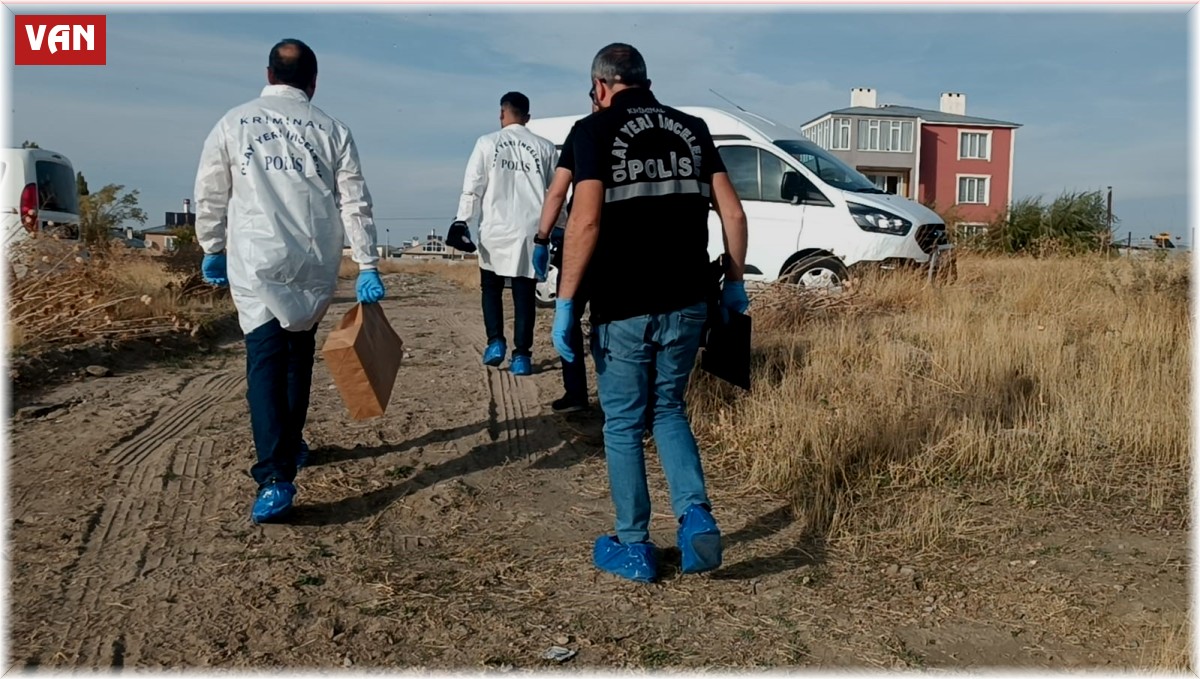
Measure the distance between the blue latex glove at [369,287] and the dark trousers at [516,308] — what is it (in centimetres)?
227

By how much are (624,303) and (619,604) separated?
986mm

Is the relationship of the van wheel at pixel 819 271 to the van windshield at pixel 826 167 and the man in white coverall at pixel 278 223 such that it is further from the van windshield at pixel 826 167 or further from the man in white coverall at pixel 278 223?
the man in white coverall at pixel 278 223

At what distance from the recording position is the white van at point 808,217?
10156mm

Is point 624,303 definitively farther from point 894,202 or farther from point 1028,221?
point 1028,221

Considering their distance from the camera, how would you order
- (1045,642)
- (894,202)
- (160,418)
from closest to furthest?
(1045,642) < (160,418) < (894,202)

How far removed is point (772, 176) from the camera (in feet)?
34.4

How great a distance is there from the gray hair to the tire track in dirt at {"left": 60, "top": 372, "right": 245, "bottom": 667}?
87.6 inches

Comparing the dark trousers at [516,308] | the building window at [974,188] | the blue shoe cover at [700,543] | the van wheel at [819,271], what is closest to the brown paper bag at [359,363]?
Result: the blue shoe cover at [700,543]

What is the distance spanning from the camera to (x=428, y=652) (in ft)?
9.82

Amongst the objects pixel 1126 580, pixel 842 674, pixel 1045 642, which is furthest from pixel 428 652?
pixel 1126 580

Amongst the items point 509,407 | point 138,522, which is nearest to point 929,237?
point 509,407

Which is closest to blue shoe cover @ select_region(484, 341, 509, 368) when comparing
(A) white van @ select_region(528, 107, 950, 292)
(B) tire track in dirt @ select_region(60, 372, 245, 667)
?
(B) tire track in dirt @ select_region(60, 372, 245, 667)

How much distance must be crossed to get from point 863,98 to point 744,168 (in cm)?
5146

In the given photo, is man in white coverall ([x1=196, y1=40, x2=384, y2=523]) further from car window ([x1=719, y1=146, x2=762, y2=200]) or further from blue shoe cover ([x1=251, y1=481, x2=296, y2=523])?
car window ([x1=719, y1=146, x2=762, y2=200])
